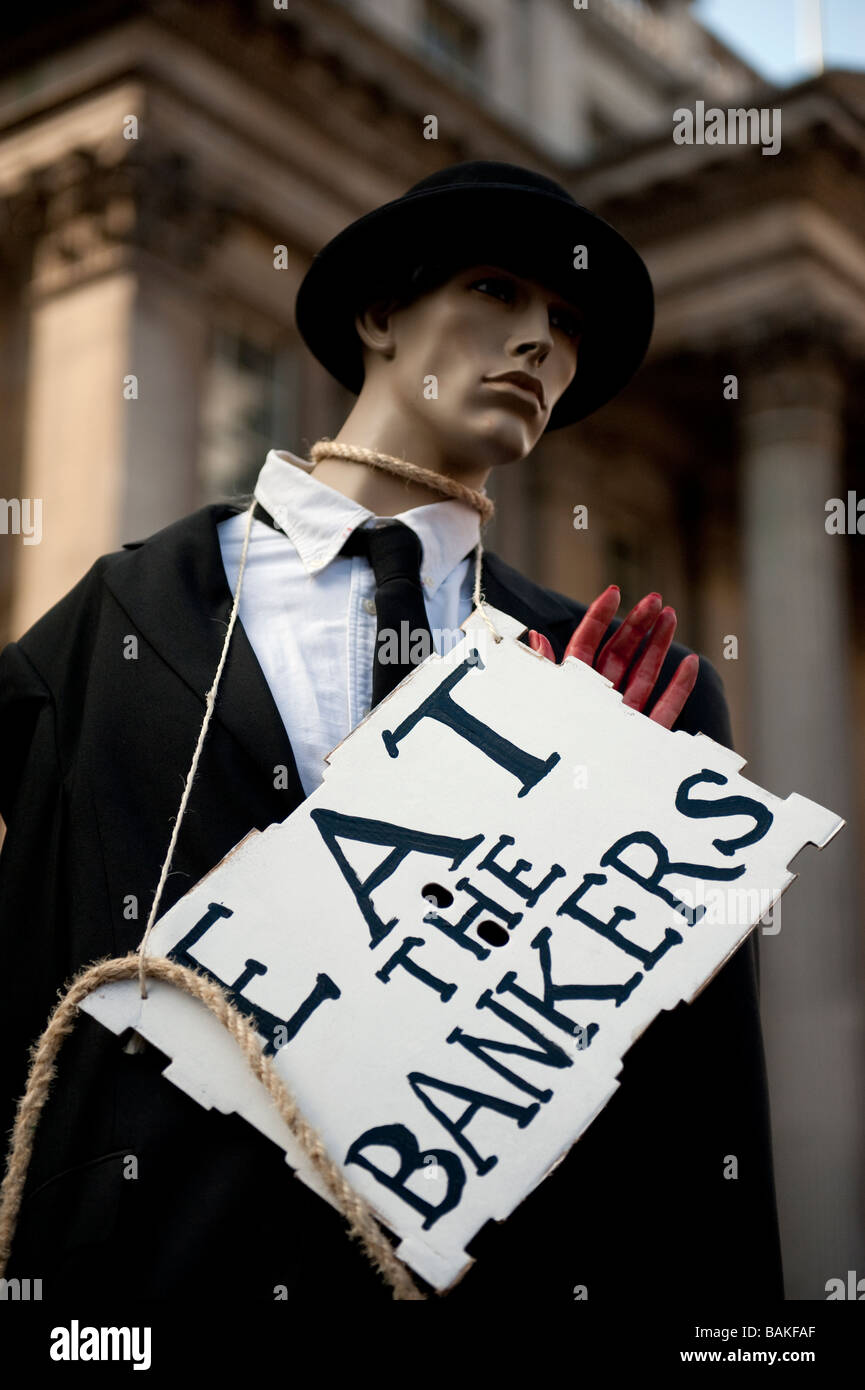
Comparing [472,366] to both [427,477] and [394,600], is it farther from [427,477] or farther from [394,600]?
[394,600]

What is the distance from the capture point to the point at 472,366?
2721 mm

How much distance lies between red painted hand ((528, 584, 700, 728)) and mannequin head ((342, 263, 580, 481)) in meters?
0.45

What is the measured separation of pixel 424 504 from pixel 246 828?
798mm

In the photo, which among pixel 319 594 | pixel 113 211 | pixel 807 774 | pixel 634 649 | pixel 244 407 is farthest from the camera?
pixel 807 774

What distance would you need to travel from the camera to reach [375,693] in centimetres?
247

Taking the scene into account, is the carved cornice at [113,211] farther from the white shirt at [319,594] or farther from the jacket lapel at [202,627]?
the jacket lapel at [202,627]

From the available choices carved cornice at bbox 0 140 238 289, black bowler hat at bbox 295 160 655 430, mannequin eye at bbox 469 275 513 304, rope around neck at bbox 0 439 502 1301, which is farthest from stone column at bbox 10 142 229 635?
rope around neck at bbox 0 439 502 1301

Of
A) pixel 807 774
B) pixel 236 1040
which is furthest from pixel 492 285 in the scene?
pixel 807 774

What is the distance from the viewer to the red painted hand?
2.39m

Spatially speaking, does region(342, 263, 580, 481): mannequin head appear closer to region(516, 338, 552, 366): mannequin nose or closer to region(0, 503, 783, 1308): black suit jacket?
region(516, 338, 552, 366): mannequin nose

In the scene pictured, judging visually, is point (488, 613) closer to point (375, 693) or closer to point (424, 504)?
point (375, 693)

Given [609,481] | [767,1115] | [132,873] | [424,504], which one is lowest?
[767,1115]

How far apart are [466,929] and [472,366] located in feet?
3.67

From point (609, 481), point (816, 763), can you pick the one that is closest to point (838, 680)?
point (816, 763)
